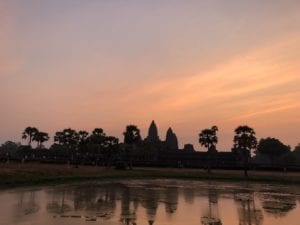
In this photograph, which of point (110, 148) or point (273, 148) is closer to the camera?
point (110, 148)

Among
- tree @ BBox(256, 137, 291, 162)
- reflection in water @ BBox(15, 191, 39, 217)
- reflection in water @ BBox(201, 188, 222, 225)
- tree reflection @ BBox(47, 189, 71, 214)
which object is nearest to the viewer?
reflection in water @ BBox(201, 188, 222, 225)

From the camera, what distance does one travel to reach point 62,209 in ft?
84.3

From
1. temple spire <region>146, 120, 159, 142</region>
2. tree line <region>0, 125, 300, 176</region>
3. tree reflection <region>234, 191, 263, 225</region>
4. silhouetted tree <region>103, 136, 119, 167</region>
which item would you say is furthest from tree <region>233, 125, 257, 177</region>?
temple spire <region>146, 120, 159, 142</region>

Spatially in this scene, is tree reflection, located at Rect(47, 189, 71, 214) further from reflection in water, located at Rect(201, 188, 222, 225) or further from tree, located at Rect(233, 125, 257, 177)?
tree, located at Rect(233, 125, 257, 177)

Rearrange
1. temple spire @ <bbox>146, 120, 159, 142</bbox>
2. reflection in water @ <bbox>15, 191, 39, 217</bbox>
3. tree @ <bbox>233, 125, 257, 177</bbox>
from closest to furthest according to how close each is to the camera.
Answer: reflection in water @ <bbox>15, 191, 39, 217</bbox> → tree @ <bbox>233, 125, 257, 177</bbox> → temple spire @ <bbox>146, 120, 159, 142</bbox>

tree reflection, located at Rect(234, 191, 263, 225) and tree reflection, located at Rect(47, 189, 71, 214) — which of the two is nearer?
tree reflection, located at Rect(234, 191, 263, 225)

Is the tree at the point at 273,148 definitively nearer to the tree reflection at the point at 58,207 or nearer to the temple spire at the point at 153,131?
the temple spire at the point at 153,131

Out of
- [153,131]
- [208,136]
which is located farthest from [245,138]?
[153,131]

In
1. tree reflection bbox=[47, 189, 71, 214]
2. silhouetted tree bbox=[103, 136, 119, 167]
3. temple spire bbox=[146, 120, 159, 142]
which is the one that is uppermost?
temple spire bbox=[146, 120, 159, 142]

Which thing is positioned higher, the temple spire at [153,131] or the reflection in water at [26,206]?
the temple spire at [153,131]

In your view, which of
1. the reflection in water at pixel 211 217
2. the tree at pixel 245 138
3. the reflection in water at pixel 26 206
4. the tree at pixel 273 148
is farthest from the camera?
the tree at pixel 273 148

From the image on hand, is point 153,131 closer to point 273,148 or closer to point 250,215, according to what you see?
point 273,148

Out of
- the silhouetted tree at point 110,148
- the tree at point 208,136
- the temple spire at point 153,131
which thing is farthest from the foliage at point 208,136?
the temple spire at point 153,131

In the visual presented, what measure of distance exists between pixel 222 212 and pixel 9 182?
25.8 meters
